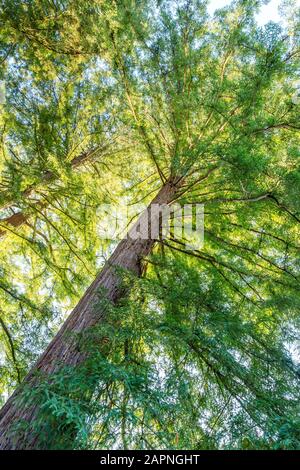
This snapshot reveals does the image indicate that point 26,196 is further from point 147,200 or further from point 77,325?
point 77,325

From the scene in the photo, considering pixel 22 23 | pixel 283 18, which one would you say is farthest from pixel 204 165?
pixel 22 23

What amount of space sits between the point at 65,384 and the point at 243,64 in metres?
4.65

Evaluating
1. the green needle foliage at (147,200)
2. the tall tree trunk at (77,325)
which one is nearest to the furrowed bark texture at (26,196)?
the green needle foliage at (147,200)

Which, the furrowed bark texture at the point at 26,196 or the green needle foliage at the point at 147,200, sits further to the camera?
the furrowed bark texture at the point at 26,196

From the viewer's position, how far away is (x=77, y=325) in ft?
8.49

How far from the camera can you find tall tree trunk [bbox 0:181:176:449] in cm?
185

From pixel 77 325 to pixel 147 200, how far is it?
12.4 feet

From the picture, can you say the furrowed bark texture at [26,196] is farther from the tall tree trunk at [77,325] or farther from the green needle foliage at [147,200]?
the tall tree trunk at [77,325]

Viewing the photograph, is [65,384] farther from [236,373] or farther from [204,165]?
[204,165]

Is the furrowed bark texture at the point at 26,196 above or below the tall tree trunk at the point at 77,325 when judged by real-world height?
above

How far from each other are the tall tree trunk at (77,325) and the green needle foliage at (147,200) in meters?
0.14

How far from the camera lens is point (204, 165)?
3590mm

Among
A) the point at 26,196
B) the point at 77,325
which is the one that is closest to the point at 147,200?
the point at 26,196

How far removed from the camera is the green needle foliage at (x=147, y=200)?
1.82m
